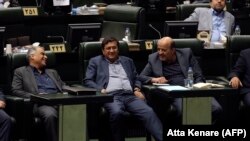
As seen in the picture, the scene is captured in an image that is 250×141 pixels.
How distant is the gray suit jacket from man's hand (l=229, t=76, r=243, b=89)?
73.4 inches

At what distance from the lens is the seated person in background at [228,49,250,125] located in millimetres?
9688

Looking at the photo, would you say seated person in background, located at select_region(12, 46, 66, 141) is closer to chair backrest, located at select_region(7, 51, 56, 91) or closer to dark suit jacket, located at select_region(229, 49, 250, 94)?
chair backrest, located at select_region(7, 51, 56, 91)

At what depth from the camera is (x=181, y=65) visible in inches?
389

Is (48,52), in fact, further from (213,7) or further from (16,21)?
(213,7)

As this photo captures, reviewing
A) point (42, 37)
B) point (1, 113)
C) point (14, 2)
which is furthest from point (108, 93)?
point (14, 2)

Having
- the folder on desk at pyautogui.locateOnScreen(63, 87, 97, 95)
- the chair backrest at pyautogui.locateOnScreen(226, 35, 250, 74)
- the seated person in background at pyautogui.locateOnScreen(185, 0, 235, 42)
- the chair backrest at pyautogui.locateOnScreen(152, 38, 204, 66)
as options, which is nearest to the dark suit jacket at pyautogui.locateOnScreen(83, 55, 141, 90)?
the chair backrest at pyautogui.locateOnScreen(152, 38, 204, 66)

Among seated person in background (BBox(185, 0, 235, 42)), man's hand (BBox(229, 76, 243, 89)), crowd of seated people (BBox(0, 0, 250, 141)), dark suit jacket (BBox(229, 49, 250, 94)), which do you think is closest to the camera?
crowd of seated people (BBox(0, 0, 250, 141))

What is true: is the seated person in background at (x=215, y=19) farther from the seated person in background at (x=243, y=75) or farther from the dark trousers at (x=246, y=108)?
the dark trousers at (x=246, y=108)

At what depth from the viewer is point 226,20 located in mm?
11617

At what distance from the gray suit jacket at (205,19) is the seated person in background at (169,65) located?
1.57m

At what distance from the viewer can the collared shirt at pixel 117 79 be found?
31.7ft

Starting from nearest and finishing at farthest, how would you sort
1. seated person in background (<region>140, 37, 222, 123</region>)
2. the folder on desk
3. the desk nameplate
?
1. the desk nameplate
2. the folder on desk
3. seated person in background (<region>140, 37, 222, 123</region>)

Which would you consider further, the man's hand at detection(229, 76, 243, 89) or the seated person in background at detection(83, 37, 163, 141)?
the man's hand at detection(229, 76, 243, 89)

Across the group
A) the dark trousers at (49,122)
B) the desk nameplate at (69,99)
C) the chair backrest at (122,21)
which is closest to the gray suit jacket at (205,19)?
the chair backrest at (122,21)
